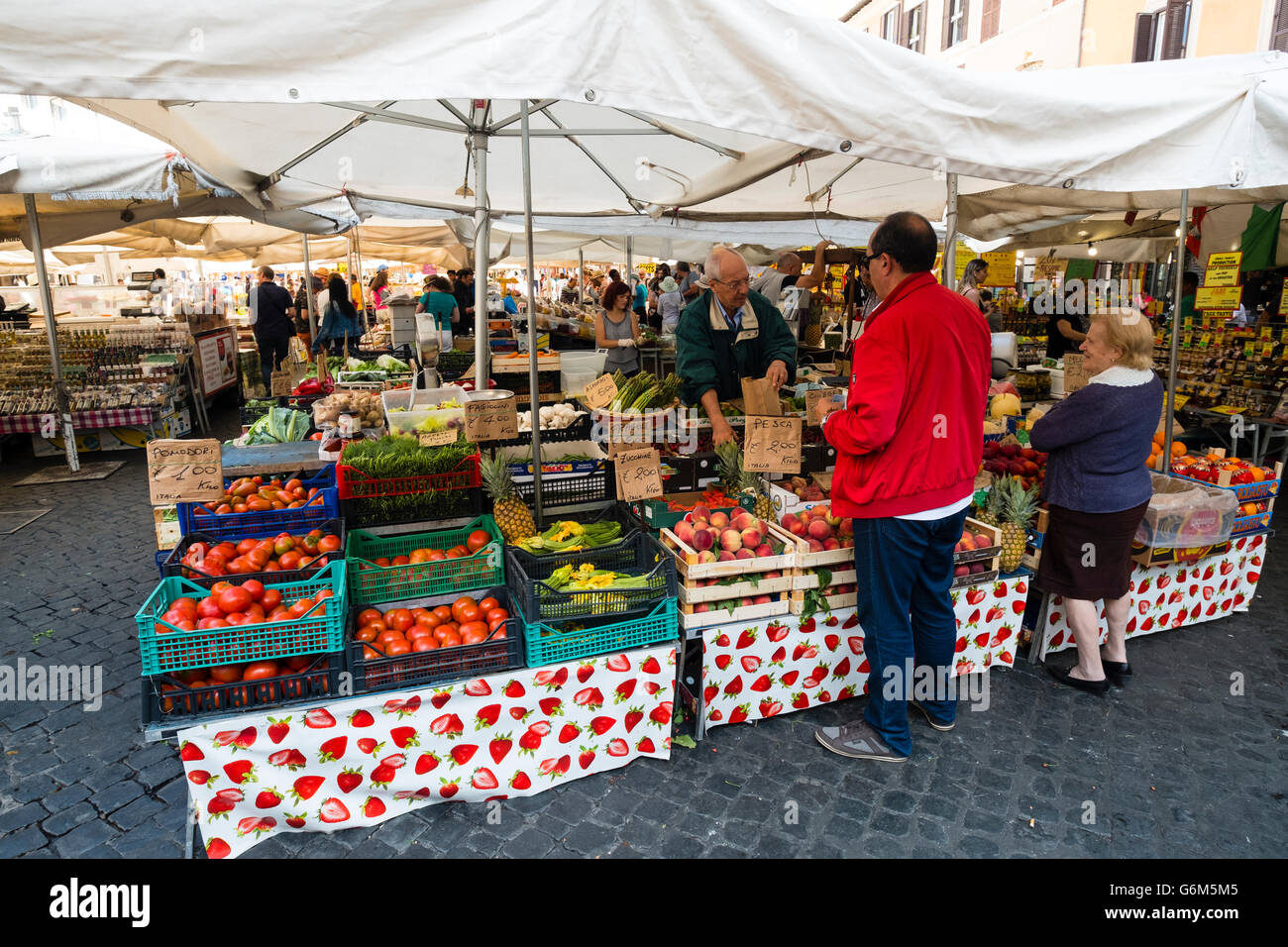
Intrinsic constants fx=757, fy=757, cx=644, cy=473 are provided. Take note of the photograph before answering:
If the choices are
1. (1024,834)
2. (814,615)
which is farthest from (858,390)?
(1024,834)

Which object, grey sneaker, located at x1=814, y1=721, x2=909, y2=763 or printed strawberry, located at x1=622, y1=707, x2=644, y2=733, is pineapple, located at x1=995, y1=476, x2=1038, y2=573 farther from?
printed strawberry, located at x1=622, y1=707, x2=644, y2=733

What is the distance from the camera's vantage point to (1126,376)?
3.60m


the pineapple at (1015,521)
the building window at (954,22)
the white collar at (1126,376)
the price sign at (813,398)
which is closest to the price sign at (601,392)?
the price sign at (813,398)

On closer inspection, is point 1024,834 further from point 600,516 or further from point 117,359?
point 117,359

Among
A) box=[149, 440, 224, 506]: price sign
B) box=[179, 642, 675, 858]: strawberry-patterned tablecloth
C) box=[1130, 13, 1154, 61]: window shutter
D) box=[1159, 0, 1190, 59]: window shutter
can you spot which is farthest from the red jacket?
box=[1130, 13, 1154, 61]: window shutter

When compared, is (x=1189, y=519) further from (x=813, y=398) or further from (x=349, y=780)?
(x=349, y=780)

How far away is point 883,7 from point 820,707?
94.1 ft

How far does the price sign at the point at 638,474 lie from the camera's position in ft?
11.2

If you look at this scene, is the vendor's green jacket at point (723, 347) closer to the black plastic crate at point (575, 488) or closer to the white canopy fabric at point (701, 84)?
the black plastic crate at point (575, 488)

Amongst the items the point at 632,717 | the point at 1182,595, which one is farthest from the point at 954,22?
the point at 632,717

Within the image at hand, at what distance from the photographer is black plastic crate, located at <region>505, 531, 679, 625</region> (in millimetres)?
3027

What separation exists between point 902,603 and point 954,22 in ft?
77.4

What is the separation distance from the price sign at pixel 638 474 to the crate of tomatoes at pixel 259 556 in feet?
4.25

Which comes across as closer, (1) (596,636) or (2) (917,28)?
(1) (596,636)
